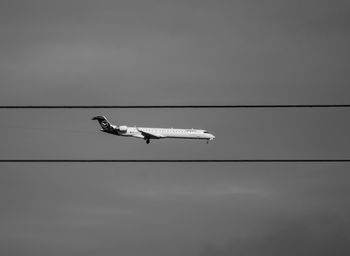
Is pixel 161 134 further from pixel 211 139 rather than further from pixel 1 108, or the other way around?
pixel 1 108

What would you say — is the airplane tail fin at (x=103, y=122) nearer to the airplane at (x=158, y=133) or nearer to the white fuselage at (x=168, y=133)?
the airplane at (x=158, y=133)

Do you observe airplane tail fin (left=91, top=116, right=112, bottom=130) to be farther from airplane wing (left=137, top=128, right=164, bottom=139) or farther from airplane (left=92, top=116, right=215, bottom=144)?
airplane wing (left=137, top=128, right=164, bottom=139)

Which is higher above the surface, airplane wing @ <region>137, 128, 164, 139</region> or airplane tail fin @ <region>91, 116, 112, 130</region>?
airplane tail fin @ <region>91, 116, 112, 130</region>

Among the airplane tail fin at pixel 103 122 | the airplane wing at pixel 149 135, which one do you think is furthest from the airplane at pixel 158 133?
the airplane tail fin at pixel 103 122

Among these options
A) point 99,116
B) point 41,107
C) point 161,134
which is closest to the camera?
point 41,107

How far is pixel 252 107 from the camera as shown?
25.6 meters

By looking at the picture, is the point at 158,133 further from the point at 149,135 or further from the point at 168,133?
the point at 149,135

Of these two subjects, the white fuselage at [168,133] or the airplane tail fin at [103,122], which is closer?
the white fuselage at [168,133]

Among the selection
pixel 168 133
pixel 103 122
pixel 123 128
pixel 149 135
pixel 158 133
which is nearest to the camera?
pixel 149 135

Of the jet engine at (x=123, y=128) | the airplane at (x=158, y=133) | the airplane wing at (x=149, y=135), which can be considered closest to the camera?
the airplane wing at (x=149, y=135)

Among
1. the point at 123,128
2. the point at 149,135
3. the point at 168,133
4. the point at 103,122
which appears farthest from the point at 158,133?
the point at 103,122

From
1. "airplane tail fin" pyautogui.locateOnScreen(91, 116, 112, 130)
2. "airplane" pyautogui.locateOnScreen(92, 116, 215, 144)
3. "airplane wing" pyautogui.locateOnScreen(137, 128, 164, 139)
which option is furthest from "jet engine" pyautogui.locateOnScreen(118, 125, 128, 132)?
"airplane wing" pyautogui.locateOnScreen(137, 128, 164, 139)

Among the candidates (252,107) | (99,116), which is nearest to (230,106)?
(252,107)

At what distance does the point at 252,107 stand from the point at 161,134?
113 meters
